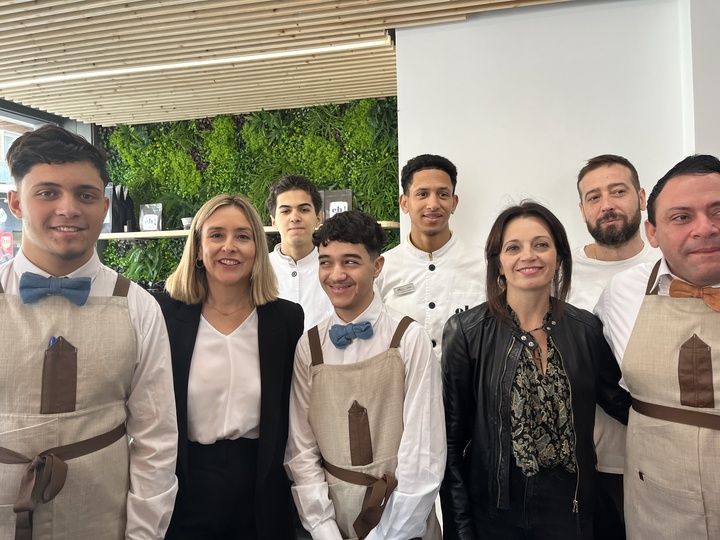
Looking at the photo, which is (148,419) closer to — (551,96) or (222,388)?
(222,388)

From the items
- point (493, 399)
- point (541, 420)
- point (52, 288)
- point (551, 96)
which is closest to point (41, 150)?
point (52, 288)

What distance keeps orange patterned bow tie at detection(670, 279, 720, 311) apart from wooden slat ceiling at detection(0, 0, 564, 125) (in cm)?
241

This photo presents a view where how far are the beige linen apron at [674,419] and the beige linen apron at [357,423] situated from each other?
770mm

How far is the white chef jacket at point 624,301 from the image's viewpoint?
1602mm

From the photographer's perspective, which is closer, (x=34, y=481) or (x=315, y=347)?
(x=34, y=481)

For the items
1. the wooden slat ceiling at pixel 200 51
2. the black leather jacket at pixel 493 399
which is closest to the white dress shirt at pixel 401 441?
the black leather jacket at pixel 493 399

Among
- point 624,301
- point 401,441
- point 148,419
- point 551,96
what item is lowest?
point 401,441

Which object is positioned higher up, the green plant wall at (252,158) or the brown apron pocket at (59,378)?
the green plant wall at (252,158)

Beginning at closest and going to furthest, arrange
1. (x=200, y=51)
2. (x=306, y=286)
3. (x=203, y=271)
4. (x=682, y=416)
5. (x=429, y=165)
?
(x=682, y=416) → (x=203, y=271) → (x=429, y=165) → (x=306, y=286) → (x=200, y=51)

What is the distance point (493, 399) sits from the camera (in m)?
1.69

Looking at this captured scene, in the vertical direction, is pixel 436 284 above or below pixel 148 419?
above

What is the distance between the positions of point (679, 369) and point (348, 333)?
1.04 m

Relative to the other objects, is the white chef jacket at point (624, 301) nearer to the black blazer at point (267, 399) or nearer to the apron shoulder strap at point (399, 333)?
the apron shoulder strap at point (399, 333)

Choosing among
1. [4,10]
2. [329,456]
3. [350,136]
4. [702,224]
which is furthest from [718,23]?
[4,10]
